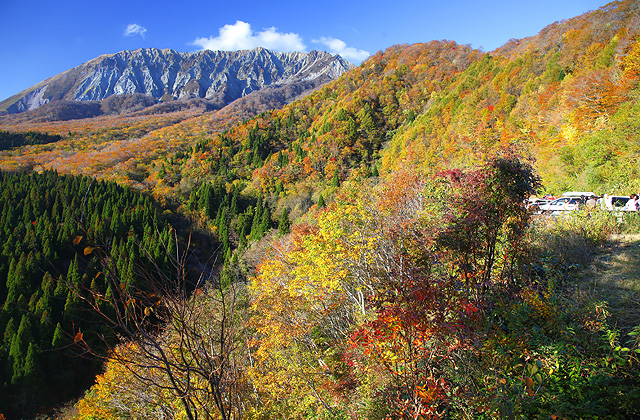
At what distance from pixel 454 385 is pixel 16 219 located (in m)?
49.4

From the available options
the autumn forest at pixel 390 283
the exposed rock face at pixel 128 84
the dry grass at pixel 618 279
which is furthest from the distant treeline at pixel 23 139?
the dry grass at pixel 618 279

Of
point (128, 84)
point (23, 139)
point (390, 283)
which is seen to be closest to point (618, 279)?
point (390, 283)

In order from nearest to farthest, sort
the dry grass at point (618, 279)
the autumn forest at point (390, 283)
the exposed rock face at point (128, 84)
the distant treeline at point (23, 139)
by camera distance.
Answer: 1. the autumn forest at point (390, 283)
2. the dry grass at point (618, 279)
3. the distant treeline at point (23, 139)
4. the exposed rock face at point (128, 84)

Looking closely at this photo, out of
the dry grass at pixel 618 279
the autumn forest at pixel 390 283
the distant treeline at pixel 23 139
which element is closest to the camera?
the autumn forest at pixel 390 283

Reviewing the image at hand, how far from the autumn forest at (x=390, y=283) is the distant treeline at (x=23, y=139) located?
5111 cm

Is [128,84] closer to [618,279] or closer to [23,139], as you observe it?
[23,139]

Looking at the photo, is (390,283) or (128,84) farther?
(128,84)

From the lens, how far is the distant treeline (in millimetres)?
80625

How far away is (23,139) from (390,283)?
11905 cm

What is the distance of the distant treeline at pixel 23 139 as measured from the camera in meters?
80.6

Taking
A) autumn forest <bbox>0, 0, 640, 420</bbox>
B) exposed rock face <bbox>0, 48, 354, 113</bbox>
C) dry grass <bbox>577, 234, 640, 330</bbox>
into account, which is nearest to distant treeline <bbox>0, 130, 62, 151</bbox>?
autumn forest <bbox>0, 0, 640, 420</bbox>

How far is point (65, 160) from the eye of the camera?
6869 cm

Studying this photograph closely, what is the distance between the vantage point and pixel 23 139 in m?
86.9

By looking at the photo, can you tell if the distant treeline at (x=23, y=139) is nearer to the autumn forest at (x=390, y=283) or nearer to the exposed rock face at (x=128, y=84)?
the autumn forest at (x=390, y=283)
